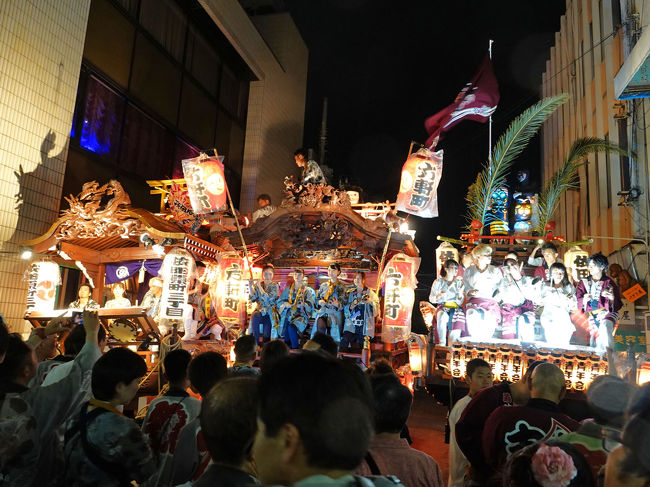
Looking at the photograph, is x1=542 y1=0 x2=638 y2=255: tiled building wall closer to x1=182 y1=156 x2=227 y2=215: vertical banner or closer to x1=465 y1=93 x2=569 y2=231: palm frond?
x1=465 y1=93 x2=569 y2=231: palm frond

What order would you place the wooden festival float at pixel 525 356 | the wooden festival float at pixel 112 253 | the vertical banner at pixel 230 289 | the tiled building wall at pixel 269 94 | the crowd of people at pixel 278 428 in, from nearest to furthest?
1. the crowd of people at pixel 278 428
2. the wooden festival float at pixel 525 356
3. the wooden festival float at pixel 112 253
4. the vertical banner at pixel 230 289
5. the tiled building wall at pixel 269 94

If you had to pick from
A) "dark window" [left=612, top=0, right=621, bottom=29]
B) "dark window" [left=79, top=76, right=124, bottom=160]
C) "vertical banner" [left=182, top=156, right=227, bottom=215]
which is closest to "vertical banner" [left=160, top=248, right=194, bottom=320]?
"vertical banner" [left=182, top=156, right=227, bottom=215]

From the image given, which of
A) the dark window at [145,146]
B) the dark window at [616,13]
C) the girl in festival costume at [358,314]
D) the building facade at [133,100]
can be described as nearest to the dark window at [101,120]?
the building facade at [133,100]

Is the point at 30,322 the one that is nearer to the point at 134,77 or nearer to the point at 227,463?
the point at 134,77

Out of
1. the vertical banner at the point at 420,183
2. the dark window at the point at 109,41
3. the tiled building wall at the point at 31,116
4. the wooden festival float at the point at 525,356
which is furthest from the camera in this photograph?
the dark window at the point at 109,41

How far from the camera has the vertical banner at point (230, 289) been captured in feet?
38.0

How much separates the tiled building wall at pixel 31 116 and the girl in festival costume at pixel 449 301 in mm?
8556

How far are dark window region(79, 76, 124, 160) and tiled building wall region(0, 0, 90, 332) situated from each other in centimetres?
77

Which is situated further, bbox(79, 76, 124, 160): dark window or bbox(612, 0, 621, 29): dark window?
bbox(612, 0, 621, 29): dark window

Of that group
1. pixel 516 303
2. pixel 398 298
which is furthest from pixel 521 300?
pixel 398 298

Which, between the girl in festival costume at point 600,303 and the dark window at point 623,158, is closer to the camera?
the girl in festival costume at point 600,303

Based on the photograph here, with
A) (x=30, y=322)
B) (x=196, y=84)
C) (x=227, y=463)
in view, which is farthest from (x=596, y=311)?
(x=196, y=84)

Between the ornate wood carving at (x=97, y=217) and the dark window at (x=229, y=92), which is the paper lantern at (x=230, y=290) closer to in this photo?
the ornate wood carving at (x=97, y=217)

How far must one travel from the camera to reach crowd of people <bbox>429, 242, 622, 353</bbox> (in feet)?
27.4
